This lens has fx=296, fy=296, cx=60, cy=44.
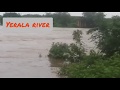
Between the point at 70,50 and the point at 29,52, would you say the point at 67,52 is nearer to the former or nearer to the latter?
the point at 70,50

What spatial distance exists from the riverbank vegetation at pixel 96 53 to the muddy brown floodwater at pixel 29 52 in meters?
0.29

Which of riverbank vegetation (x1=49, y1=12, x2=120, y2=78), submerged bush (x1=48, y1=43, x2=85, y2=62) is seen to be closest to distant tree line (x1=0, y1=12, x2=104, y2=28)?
riverbank vegetation (x1=49, y1=12, x2=120, y2=78)

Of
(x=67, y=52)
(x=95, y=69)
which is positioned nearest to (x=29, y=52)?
(x=67, y=52)

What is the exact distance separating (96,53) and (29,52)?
→ 2397mm

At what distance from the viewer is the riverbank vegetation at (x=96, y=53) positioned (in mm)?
6944

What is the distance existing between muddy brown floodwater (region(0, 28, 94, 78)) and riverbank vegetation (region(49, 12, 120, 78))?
0.29 m

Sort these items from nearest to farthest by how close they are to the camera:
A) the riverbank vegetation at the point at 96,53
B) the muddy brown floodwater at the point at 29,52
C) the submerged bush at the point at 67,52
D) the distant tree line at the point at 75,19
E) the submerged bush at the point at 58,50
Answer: the riverbank vegetation at the point at 96,53 < the distant tree line at the point at 75,19 < the muddy brown floodwater at the point at 29,52 < the submerged bush at the point at 67,52 < the submerged bush at the point at 58,50

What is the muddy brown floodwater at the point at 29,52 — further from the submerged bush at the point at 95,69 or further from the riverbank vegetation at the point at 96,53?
the submerged bush at the point at 95,69

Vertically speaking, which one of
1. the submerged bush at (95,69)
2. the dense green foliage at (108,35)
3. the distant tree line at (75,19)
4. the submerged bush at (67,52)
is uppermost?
the distant tree line at (75,19)

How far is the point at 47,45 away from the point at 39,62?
0.99m

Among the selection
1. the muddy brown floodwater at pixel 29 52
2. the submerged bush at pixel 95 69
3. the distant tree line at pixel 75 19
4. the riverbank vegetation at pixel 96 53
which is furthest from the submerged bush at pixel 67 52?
the distant tree line at pixel 75 19
